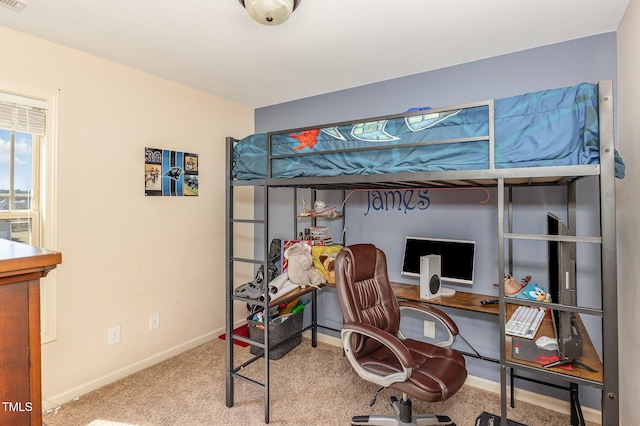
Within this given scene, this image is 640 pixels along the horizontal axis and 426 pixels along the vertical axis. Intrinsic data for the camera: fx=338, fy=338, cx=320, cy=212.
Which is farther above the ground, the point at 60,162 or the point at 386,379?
the point at 60,162

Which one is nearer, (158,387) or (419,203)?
(158,387)

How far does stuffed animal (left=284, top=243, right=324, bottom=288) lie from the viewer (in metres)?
2.68

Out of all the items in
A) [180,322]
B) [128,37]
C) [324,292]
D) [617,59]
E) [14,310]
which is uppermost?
[128,37]

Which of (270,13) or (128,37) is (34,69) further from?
(270,13)

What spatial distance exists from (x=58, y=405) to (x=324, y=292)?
2196mm

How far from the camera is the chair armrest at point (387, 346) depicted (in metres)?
1.69

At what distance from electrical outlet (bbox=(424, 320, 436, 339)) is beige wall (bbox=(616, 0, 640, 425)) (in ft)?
3.80

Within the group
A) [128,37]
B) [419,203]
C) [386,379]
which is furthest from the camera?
[419,203]

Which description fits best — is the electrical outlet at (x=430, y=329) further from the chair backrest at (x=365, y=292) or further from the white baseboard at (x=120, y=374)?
the white baseboard at (x=120, y=374)

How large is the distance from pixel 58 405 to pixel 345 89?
131 inches

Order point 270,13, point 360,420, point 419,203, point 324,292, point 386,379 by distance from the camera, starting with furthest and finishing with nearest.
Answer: point 324,292, point 419,203, point 360,420, point 386,379, point 270,13

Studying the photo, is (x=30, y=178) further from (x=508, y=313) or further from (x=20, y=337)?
(x=508, y=313)

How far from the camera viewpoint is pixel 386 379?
180cm

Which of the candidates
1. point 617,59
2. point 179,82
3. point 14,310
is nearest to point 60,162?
point 179,82
